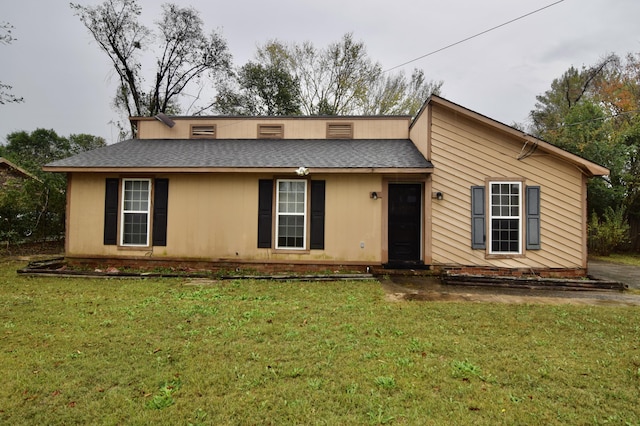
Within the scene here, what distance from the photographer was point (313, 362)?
338 cm

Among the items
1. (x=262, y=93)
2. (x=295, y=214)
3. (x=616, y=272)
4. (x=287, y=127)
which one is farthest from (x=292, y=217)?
(x=262, y=93)

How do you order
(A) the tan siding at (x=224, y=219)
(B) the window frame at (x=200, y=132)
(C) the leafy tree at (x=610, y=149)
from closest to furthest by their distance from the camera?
1. (A) the tan siding at (x=224, y=219)
2. (B) the window frame at (x=200, y=132)
3. (C) the leafy tree at (x=610, y=149)

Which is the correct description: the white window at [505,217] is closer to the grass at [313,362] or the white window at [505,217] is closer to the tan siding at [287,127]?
the grass at [313,362]

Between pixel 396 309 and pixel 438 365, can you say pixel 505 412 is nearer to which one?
pixel 438 365

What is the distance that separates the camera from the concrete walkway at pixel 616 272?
25.5ft

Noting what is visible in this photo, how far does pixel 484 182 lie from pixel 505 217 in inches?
39.7

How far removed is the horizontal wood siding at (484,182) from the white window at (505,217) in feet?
0.82

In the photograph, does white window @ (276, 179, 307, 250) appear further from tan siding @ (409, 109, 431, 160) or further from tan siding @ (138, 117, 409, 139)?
tan siding @ (409, 109, 431, 160)

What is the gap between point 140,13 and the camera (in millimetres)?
20859

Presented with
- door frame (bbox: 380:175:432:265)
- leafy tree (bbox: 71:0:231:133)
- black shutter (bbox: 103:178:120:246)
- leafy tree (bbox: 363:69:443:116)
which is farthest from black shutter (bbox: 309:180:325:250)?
leafy tree (bbox: 71:0:231:133)

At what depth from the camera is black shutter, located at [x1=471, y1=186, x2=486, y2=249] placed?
8.01 m

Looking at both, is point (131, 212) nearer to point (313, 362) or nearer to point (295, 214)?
point (295, 214)

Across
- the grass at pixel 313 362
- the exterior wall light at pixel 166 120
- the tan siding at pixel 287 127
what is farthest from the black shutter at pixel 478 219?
the exterior wall light at pixel 166 120

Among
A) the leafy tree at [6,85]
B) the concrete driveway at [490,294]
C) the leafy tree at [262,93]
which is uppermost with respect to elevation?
the leafy tree at [262,93]
